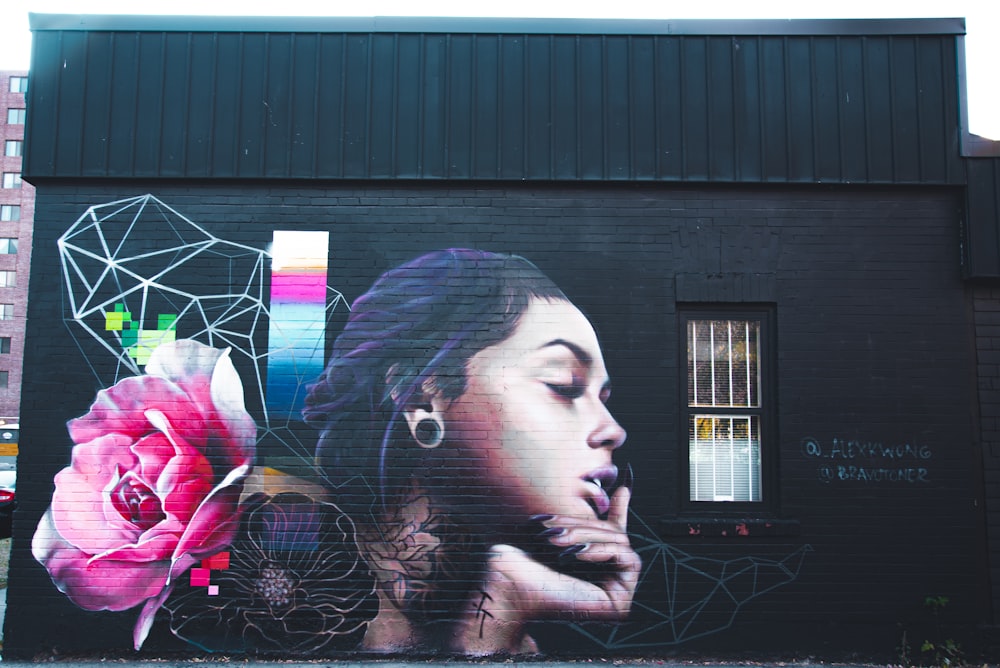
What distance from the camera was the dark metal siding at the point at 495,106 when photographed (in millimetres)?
6957

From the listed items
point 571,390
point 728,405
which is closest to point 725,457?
point 728,405

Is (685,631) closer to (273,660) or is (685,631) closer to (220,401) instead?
(273,660)

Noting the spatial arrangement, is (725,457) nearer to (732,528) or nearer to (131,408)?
(732,528)

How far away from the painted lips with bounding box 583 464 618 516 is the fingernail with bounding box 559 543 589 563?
0.29 m

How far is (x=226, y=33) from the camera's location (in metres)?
7.04

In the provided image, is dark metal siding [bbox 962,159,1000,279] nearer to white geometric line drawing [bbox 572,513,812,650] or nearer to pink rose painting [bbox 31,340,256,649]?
white geometric line drawing [bbox 572,513,812,650]

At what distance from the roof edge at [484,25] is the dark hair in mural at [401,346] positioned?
1986 mm

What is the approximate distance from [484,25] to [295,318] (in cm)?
298

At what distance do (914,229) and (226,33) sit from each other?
6.13m

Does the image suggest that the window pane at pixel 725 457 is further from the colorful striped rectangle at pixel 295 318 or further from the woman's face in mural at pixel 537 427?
the colorful striped rectangle at pixel 295 318

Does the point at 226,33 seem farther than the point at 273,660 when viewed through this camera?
Yes

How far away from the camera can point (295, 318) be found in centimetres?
681

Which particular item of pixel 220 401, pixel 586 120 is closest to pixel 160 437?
pixel 220 401

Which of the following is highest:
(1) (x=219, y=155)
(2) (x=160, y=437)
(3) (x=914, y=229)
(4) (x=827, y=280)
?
(1) (x=219, y=155)
